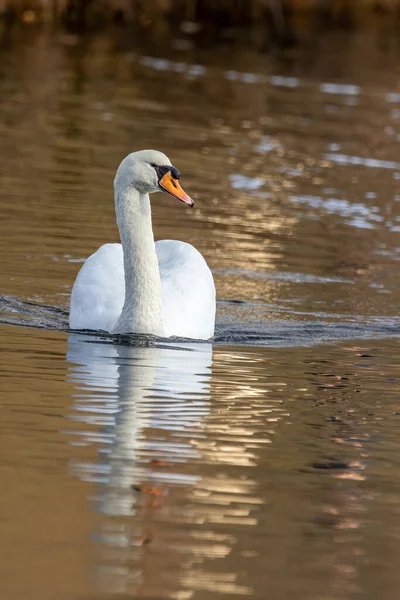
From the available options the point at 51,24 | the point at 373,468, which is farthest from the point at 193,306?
the point at 51,24

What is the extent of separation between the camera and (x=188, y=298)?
404 inches

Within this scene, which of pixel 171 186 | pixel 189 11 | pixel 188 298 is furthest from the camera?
pixel 189 11

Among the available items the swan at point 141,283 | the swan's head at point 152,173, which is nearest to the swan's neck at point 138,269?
the swan at point 141,283

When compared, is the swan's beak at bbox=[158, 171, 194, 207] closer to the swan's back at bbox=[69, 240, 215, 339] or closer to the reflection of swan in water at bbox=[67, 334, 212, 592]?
the swan's back at bbox=[69, 240, 215, 339]

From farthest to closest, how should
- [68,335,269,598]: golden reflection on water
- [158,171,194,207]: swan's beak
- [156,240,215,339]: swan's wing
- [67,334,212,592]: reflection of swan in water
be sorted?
[156,240,215,339]: swan's wing, [158,171,194,207]: swan's beak, [67,334,212,592]: reflection of swan in water, [68,335,269,598]: golden reflection on water

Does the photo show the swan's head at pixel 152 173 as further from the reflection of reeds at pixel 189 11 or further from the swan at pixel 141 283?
the reflection of reeds at pixel 189 11

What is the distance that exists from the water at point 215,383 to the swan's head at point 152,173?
101 cm

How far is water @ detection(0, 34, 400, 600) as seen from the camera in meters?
5.79

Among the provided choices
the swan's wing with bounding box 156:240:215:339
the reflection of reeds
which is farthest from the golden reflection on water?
the reflection of reeds

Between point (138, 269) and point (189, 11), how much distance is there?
1081 inches

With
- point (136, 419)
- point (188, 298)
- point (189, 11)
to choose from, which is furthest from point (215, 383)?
point (189, 11)

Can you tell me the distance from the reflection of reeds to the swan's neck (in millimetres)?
21450

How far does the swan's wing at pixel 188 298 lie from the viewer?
10.1 meters

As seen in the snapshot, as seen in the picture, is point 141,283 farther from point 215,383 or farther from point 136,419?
point 136,419
